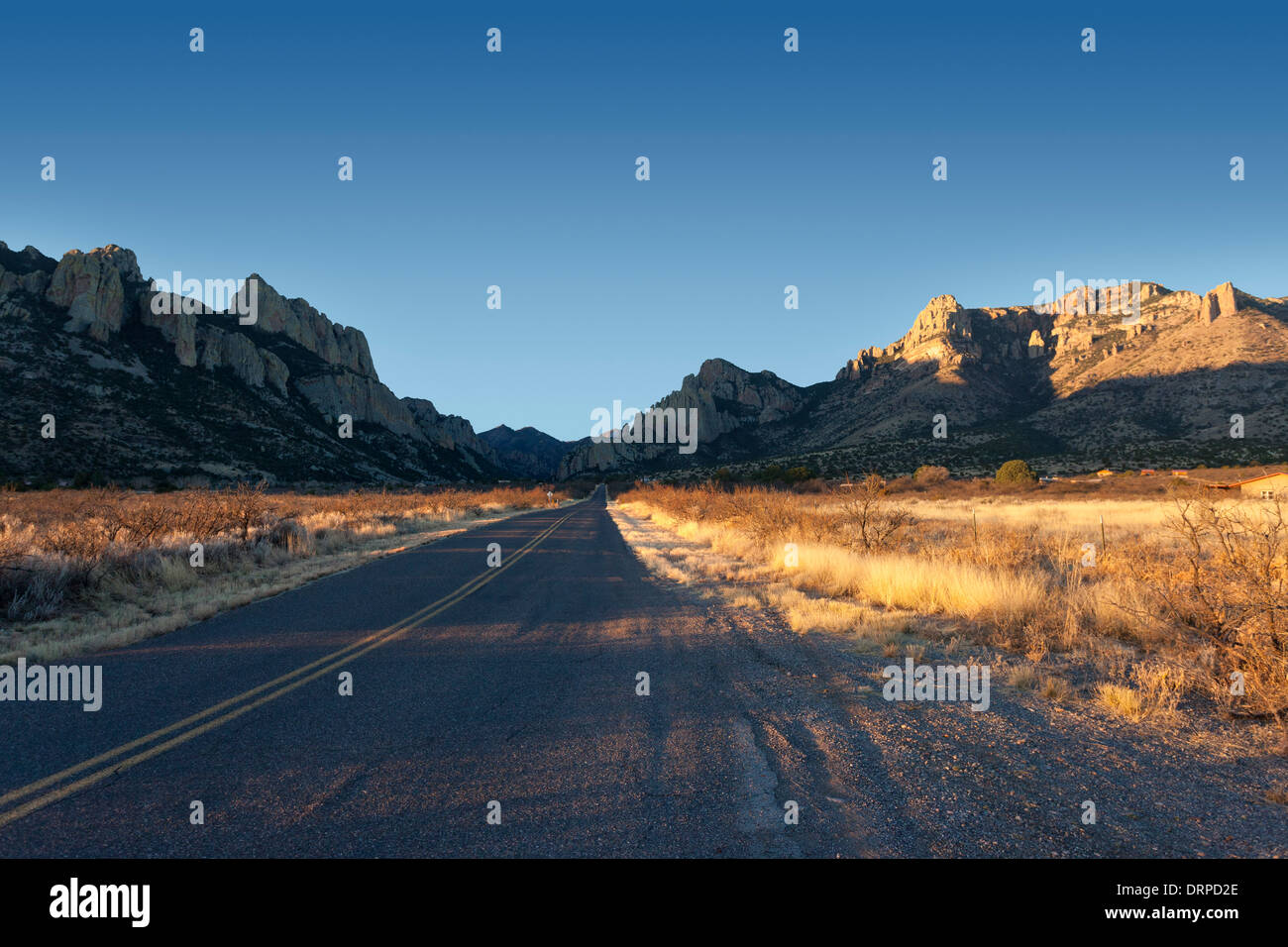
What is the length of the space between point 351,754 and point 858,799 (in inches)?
143

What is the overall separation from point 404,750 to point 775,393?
122 metres

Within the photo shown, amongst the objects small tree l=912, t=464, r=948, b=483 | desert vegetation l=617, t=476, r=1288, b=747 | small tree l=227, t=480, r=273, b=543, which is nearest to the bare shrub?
desert vegetation l=617, t=476, r=1288, b=747

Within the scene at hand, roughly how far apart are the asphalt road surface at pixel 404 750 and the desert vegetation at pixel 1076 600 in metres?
3.04

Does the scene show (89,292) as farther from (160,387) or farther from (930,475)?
(930,475)

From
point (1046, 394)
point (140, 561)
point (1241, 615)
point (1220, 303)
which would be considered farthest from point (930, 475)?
point (1220, 303)

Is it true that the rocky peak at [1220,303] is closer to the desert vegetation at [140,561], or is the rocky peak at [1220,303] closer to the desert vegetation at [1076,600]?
the desert vegetation at [1076,600]

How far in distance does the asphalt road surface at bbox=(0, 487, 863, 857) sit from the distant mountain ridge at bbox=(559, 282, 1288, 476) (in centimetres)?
5935

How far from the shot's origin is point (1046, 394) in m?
81.8

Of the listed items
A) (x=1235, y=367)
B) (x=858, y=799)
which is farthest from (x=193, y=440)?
(x=1235, y=367)

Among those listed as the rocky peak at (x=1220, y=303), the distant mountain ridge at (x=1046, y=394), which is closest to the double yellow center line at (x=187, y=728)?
the distant mountain ridge at (x=1046, y=394)

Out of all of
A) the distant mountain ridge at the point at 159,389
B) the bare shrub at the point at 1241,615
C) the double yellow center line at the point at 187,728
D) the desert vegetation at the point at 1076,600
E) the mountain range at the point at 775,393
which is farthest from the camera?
the mountain range at the point at 775,393

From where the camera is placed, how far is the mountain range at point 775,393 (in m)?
55.3

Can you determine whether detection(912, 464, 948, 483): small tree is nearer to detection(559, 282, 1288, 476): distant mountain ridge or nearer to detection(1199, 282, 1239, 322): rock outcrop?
detection(559, 282, 1288, 476): distant mountain ridge
